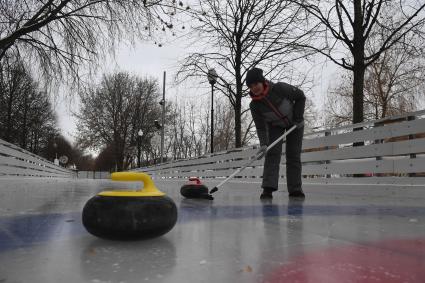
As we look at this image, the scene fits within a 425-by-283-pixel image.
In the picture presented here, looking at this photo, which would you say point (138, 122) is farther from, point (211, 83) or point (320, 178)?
point (320, 178)

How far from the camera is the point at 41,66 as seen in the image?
9914 mm

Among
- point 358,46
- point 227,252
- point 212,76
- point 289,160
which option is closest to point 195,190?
point 289,160

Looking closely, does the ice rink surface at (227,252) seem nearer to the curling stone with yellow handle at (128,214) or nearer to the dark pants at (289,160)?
the curling stone with yellow handle at (128,214)

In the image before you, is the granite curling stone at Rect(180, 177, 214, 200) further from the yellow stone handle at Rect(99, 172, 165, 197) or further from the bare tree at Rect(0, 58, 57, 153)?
the bare tree at Rect(0, 58, 57, 153)

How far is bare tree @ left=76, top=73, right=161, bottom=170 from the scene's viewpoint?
130 ft

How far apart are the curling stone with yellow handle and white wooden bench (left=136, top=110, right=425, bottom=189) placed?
5.81 meters

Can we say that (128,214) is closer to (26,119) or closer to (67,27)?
(67,27)

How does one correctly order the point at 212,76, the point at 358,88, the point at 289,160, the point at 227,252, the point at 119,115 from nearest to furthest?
the point at 227,252 → the point at 289,160 → the point at 358,88 → the point at 212,76 → the point at 119,115

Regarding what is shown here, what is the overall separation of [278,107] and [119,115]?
1432 inches

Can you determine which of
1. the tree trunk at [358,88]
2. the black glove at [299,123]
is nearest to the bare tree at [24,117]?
the tree trunk at [358,88]

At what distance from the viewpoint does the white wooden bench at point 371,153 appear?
6.90m

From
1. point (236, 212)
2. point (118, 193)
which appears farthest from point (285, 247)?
point (236, 212)

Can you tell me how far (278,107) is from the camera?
5.44 meters

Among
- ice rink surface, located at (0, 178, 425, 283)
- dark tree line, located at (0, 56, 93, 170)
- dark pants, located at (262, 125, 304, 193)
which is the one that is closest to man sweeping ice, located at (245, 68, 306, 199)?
dark pants, located at (262, 125, 304, 193)
